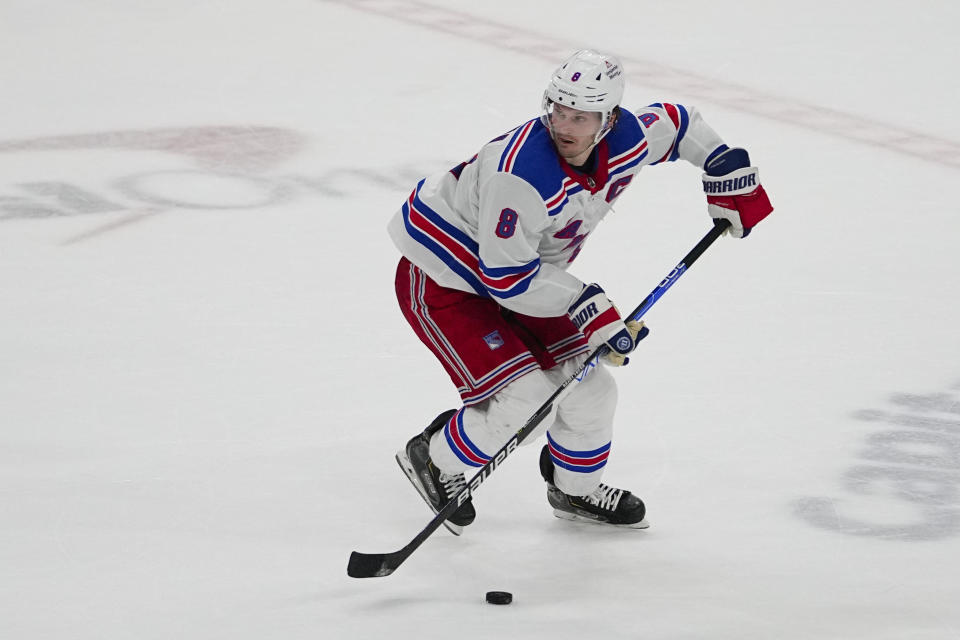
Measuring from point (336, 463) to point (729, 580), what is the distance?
0.96 m

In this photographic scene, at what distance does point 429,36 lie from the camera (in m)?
6.51

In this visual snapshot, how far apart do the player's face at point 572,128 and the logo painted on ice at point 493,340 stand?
397 millimetres

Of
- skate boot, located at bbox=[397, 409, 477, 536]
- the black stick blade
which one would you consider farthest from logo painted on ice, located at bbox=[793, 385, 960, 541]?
the black stick blade

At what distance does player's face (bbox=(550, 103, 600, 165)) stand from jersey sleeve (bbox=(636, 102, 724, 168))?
318 mm

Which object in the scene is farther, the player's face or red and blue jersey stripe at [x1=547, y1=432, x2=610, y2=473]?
red and blue jersey stripe at [x1=547, y1=432, x2=610, y2=473]

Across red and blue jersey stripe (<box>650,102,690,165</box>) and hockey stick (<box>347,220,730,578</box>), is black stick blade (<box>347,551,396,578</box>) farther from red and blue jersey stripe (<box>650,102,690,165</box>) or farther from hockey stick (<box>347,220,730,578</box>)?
red and blue jersey stripe (<box>650,102,690,165</box>)

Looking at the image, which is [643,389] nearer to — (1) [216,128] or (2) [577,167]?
(2) [577,167]

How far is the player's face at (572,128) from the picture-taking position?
8.57 ft

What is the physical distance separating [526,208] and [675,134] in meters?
0.54

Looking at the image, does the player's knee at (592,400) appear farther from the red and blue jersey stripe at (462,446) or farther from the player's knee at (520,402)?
the red and blue jersey stripe at (462,446)

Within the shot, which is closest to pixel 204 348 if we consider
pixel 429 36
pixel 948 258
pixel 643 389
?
pixel 643 389

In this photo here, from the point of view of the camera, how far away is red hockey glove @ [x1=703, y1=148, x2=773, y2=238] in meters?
2.97

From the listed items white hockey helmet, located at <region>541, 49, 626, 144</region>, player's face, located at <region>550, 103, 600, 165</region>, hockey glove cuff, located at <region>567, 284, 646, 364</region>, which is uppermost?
white hockey helmet, located at <region>541, 49, 626, 144</region>

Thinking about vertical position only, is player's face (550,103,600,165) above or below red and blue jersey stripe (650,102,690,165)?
above
